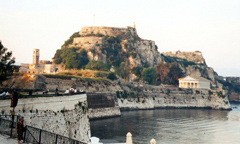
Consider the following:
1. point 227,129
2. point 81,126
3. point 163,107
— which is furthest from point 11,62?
point 163,107

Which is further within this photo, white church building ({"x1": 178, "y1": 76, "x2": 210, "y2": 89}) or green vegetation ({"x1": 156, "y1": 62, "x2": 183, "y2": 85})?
green vegetation ({"x1": 156, "y1": 62, "x2": 183, "y2": 85})

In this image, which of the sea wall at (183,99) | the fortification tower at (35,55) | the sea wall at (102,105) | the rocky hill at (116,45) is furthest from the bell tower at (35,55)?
the sea wall at (102,105)

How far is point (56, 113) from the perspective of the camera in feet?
122

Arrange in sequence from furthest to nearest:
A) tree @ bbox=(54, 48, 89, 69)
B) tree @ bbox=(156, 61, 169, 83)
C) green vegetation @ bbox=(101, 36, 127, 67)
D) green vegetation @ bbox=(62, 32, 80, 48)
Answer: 1. green vegetation @ bbox=(62, 32, 80, 48)
2. green vegetation @ bbox=(101, 36, 127, 67)
3. tree @ bbox=(156, 61, 169, 83)
4. tree @ bbox=(54, 48, 89, 69)

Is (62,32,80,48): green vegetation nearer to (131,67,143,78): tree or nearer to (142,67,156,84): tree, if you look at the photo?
(131,67,143,78): tree

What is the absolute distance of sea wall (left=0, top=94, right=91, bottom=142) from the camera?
32.3 m

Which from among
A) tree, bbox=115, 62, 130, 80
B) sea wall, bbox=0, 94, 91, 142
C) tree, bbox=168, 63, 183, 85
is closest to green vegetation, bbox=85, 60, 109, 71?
tree, bbox=115, 62, 130, 80

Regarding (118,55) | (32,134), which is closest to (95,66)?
(118,55)

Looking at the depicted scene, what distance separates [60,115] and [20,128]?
522 inches

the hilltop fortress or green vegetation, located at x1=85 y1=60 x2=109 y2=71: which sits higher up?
the hilltop fortress

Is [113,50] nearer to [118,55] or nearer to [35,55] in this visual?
[118,55]

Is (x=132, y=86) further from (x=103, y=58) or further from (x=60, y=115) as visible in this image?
(x=60, y=115)

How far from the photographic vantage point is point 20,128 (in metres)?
24.6

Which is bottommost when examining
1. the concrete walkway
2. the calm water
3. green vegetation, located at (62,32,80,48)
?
the calm water
